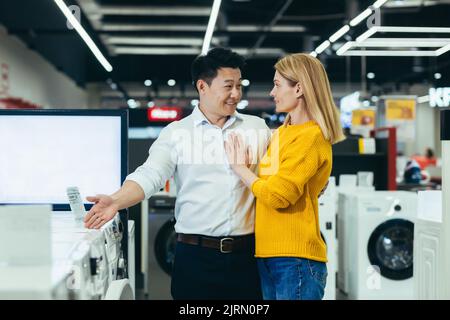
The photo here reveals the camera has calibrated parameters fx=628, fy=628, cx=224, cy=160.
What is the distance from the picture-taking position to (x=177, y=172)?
2299 millimetres

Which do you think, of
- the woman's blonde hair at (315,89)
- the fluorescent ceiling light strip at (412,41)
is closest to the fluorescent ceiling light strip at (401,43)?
the fluorescent ceiling light strip at (412,41)

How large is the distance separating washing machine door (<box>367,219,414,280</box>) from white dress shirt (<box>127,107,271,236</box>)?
2839mm

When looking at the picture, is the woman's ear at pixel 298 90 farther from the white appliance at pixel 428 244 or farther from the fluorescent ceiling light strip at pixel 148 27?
the fluorescent ceiling light strip at pixel 148 27

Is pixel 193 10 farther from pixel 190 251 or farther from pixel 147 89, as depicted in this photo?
pixel 147 89

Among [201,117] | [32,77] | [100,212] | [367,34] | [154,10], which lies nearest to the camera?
[100,212]

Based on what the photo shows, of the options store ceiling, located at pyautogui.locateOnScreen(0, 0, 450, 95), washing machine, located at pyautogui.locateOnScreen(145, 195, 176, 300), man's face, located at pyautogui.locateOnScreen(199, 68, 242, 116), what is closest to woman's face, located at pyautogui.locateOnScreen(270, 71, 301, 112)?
man's face, located at pyautogui.locateOnScreen(199, 68, 242, 116)

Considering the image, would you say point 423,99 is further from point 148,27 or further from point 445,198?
point 445,198

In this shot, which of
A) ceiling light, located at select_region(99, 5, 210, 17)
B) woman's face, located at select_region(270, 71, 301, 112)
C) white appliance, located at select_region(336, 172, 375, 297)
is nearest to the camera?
woman's face, located at select_region(270, 71, 301, 112)

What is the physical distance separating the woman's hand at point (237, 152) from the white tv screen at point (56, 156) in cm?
53

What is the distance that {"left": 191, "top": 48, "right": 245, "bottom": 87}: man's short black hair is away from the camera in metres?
2.26

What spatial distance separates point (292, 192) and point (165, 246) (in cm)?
292

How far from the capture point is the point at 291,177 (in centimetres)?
192

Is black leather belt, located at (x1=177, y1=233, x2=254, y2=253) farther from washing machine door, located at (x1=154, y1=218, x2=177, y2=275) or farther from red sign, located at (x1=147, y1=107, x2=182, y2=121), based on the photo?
red sign, located at (x1=147, y1=107, x2=182, y2=121)

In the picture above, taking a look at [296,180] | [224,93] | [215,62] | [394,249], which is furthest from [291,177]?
[394,249]
